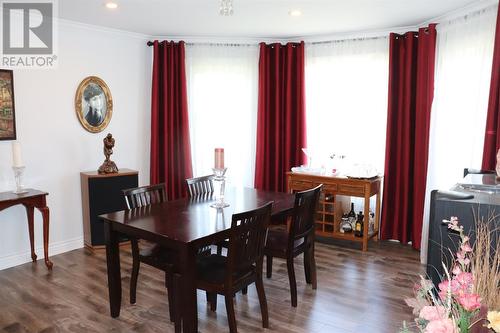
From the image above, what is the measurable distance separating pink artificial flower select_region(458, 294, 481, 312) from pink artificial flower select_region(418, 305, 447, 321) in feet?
0.15

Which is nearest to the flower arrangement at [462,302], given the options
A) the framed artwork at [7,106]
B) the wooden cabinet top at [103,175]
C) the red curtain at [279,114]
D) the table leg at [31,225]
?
the table leg at [31,225]

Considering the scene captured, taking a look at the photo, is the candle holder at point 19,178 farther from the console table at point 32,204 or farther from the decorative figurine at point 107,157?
the decorative figurine at point 107,157

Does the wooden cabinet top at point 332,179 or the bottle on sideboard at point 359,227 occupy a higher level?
the wooden cabinet top at point 332,179

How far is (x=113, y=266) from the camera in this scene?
2.78 meters

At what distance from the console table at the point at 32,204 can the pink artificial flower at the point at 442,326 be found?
12.0ft

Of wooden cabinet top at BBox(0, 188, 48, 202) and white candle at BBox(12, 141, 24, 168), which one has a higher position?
white candle at BBox(12, 141, 24, 168)

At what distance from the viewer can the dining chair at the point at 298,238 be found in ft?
9.90

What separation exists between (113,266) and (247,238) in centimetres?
100

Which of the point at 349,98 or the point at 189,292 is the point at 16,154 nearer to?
the point at 189,292

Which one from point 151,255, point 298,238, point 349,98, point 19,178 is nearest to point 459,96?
point 349,98

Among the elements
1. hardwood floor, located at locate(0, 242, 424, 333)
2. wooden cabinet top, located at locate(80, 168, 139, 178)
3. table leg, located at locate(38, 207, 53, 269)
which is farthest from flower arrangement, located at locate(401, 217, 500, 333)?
wooden cabinet top, located at locate(80, 168, 139, 178)

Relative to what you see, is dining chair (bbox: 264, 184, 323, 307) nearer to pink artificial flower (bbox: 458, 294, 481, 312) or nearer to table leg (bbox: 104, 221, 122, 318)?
table leg (bbox: 104, 221, 122, 318)

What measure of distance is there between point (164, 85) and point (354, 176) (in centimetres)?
257

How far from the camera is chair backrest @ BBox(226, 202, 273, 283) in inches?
95.1
